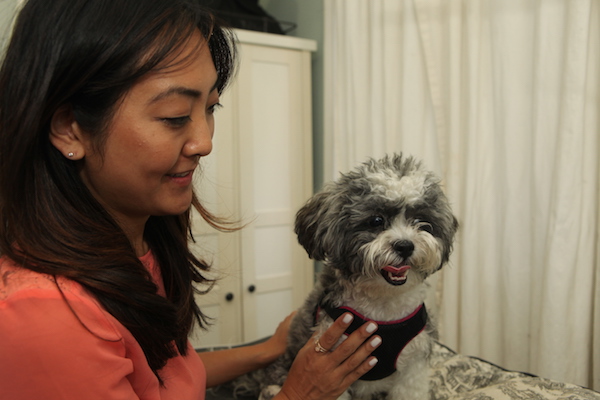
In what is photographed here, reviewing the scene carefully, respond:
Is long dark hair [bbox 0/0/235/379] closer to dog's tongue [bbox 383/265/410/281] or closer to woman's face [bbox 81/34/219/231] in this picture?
woman's face [bbox 81/34/219/231]

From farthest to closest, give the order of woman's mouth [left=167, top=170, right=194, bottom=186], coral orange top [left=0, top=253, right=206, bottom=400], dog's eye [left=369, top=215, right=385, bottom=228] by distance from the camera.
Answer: dog's eye [left=369, top=215, right=385, bottom=228], woman's mouth [left=167, top=170, right=194, bottom=186], coral orange top [left=0, top=253, right=206, bottom=400]

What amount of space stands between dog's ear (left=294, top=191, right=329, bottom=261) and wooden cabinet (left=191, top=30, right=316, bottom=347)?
4.10ft

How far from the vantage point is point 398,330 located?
3.85ft

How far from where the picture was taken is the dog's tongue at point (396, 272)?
3.86ft

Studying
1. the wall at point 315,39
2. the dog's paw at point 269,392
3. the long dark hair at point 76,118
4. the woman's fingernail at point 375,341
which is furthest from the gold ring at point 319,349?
the wall at point 315,39

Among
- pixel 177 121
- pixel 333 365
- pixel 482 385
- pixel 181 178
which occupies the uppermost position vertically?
pixel 177 121

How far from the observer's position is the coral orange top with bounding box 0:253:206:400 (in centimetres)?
62

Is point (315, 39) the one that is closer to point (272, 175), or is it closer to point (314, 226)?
point (272, 175)

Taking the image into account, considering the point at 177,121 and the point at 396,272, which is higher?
the point at 177,121

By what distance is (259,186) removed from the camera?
2.72m

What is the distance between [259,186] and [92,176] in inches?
75.2

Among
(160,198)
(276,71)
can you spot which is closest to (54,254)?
(160,198)

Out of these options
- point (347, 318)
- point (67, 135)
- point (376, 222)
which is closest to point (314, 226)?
point (376, 222)

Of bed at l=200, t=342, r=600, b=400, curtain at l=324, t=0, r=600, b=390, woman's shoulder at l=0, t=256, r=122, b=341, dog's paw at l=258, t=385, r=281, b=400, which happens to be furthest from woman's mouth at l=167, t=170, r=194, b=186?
curtain at l=324, t=0, r=600, b=390
